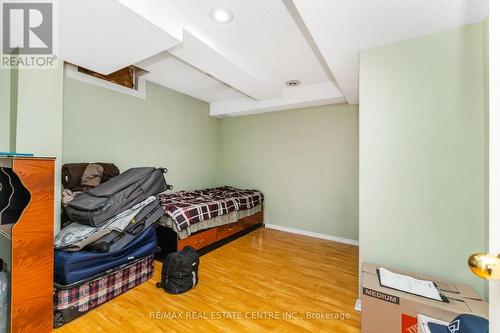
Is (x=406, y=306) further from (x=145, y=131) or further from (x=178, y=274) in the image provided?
(x=145, y=131)

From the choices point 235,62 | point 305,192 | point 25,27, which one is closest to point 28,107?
point 25,27

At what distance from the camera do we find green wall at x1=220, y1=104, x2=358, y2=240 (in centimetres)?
330

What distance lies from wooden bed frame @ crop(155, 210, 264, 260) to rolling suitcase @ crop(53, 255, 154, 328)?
0.34 m

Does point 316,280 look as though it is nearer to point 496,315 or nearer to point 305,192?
point 305,192

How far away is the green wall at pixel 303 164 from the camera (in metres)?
3.30

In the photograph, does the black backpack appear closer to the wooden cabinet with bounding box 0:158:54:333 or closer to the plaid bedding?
the plaid bedding

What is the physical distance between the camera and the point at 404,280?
1459 millimetres

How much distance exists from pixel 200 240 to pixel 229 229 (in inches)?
23.2

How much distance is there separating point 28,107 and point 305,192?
3427 mm

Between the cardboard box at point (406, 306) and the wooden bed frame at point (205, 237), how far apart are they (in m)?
1.87

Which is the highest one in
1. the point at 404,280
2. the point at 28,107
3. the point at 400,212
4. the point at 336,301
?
the point at 28,107

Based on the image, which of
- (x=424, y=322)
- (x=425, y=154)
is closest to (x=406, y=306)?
(x=424, y=322)

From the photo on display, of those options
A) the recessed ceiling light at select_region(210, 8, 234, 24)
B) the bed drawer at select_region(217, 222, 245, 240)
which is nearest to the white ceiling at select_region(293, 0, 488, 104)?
the recessed ceiling light at select_region(210, 8, 234, 24)

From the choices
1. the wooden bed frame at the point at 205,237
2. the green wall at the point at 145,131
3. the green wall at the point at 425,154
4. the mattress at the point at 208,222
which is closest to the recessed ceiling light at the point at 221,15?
the green wall at the point at 425,154
